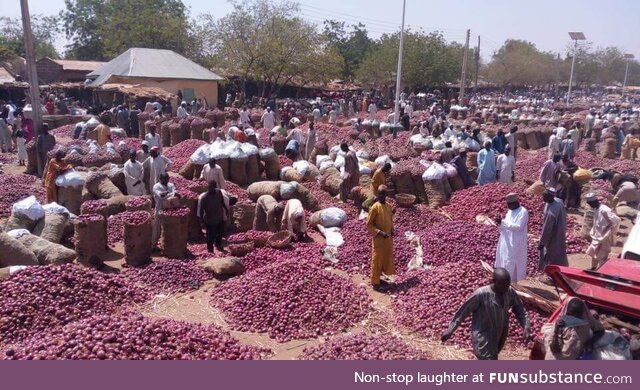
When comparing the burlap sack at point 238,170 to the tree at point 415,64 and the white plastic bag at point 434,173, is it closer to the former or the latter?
the white plastic bag at point 434,173

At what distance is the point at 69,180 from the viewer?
30.9 feet

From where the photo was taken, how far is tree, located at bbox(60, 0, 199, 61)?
4181 cm

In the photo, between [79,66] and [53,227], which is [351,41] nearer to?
[79,66]

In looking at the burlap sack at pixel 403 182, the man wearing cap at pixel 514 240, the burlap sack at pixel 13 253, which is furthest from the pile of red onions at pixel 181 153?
the man wearing cap at pixel 514 240

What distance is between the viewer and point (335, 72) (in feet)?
114

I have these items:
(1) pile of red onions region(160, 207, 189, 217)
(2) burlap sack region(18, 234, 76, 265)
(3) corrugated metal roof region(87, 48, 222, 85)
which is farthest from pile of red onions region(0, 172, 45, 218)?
(3) corrugated metal roof region(87, 48, 222, 85)

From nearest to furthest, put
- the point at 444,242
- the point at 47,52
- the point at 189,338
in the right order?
the point at 189,338, the point at 444,242, the point at 47,52

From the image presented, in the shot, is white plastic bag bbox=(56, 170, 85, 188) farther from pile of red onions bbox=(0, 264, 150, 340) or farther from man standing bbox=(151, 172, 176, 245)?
pile of red onions bbox=(0, 264, 150, 340)

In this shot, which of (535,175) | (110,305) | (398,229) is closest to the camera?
(110,305)

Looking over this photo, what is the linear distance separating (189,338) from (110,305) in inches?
72.5

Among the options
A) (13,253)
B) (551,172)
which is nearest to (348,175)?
(551,172)

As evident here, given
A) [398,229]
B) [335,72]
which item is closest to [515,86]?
[335,72]

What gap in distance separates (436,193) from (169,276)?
18.6 feet

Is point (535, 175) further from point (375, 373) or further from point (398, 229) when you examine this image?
point (375, 373)
